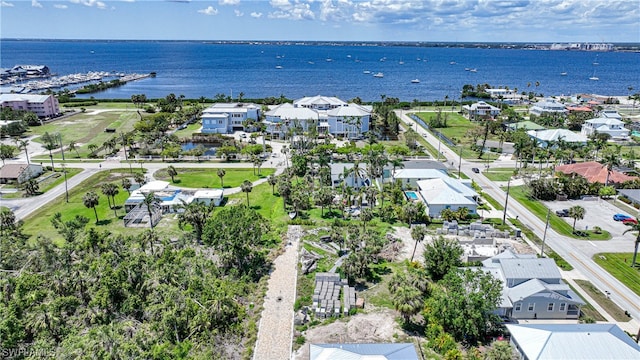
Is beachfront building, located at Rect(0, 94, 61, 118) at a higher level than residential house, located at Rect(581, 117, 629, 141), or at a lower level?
higher

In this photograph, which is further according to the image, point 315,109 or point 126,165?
point 315,109

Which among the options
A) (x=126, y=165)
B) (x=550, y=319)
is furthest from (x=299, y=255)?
(x=126, y=165)

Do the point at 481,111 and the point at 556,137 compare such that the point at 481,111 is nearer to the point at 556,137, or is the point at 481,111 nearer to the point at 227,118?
the point at 556,137

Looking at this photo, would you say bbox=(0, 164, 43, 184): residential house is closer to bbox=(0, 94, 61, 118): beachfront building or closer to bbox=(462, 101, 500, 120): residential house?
bbox=(0, 94, 61, 118): beachfront building

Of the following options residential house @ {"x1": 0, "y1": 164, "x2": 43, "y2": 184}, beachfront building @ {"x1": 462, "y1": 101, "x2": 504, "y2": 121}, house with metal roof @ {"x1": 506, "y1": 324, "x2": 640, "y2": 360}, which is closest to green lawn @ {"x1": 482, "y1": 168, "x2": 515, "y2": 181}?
house with metal roof @ {"x1": 506, "y1": 324, "x2": 640, "y2": 360}

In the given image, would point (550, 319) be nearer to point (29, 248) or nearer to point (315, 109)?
point (29, 248)

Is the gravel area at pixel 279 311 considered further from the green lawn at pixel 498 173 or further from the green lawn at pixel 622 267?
the green lawn at pixel 498 173

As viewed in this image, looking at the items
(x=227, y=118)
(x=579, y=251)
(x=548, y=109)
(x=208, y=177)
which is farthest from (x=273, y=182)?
(x=548, y=109)

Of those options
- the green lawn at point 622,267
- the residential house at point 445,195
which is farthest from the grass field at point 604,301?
the residential house at point 445,195
